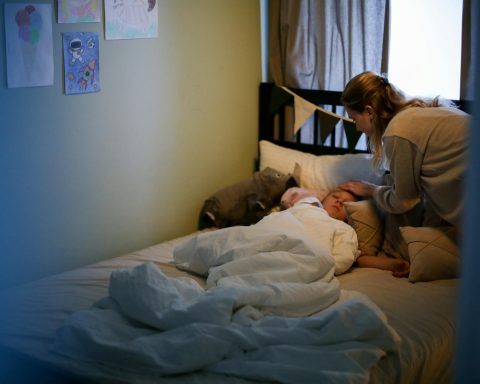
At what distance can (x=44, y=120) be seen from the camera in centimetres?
276

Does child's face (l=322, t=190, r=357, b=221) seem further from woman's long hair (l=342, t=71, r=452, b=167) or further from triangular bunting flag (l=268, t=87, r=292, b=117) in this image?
triangular bunting flag (l=268, t=87, r=292, b=117)

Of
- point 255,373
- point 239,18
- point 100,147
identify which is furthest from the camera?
point 239,18

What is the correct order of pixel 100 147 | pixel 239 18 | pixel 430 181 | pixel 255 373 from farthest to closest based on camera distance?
pixel 239 18 < pixel 100 147 < pixel 430 181 < pixel 255 373

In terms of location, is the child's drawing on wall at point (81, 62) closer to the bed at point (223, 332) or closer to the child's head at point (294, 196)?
the bed at point (223, 332)

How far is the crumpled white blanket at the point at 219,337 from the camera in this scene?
1.89 meters

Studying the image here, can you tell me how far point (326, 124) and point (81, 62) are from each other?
4.30 feet

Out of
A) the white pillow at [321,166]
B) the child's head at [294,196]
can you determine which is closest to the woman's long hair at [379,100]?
the white pillow at [321,166]

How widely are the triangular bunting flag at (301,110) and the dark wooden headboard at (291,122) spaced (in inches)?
1.3

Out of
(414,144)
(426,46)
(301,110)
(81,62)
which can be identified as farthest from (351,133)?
(81,62)

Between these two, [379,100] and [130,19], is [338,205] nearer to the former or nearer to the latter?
[379,100]

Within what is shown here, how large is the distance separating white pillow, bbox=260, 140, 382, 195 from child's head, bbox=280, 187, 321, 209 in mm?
64

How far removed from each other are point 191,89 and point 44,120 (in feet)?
2.93

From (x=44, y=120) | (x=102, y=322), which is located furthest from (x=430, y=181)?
(x=44, y=120)

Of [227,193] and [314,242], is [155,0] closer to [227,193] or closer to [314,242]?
[227,193]
